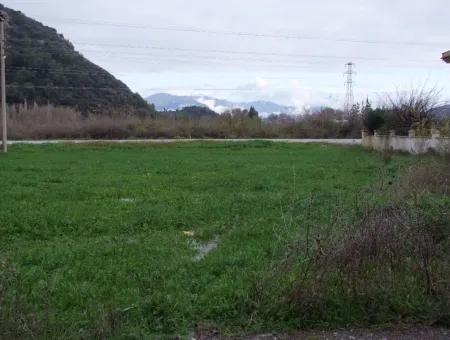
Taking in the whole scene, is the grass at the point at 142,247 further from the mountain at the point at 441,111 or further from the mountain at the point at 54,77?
the mountain at the point at 54,77

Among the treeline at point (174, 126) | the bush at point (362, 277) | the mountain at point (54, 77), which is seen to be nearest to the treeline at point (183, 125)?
the treeline at point (174, 126)

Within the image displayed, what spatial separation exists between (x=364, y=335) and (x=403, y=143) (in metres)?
25.2

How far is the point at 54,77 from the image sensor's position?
224ft

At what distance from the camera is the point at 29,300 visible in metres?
4.63

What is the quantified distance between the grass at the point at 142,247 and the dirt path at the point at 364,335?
0.51ft

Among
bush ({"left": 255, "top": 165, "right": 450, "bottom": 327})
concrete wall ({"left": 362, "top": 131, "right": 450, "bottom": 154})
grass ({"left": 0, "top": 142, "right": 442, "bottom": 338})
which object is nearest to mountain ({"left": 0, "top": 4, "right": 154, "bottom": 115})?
concrete wall ({"left": 362, "top": 131, "right": 450, "bottom": 154})

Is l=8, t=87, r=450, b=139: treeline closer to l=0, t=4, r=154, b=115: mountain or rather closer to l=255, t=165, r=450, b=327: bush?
l=0, t=4, r=154, b=115: mountain

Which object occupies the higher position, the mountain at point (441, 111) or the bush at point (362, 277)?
the mountain at point (441, 111)

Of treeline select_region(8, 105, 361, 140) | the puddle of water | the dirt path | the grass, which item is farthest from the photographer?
treeline select_region(8, 105, 361, 140)

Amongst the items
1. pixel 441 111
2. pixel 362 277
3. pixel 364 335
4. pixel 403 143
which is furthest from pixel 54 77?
pixel 364 335

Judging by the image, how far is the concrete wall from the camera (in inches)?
952

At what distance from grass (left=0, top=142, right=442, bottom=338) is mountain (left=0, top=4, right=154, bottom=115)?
49.3 metres

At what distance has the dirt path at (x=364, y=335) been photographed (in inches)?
161

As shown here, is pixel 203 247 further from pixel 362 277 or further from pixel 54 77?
pixel 54 77
